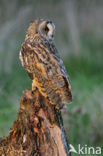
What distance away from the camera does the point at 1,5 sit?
10.6 metres

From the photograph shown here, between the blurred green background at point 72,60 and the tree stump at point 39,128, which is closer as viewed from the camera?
the tree stump at point 39,128

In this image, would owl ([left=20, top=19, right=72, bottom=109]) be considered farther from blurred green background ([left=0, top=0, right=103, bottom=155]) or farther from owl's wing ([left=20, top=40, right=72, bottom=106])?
blurred green background ([left=0, top=0, right=103, bottom=155])

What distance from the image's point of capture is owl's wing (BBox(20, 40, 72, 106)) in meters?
3.70

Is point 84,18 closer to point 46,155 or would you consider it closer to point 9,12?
point 9,12

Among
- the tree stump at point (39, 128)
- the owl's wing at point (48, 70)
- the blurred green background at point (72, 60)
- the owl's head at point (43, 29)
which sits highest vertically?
the blurred green background at point (72, 60)

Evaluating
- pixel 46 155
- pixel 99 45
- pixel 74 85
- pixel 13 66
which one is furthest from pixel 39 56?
pixel 99 45

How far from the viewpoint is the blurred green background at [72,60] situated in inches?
240

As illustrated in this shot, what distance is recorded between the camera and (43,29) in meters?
3.95

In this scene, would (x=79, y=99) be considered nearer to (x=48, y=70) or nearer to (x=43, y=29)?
(x=43, y=29)

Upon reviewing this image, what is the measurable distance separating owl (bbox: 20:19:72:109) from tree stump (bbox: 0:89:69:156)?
0.28 ft


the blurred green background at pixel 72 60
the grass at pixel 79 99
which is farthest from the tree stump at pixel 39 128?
the blurred green background at pixel 72 60

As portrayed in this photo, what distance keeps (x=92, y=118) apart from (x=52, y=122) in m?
2.54

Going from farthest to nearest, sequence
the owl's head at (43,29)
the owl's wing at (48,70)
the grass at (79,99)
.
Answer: the grass at (79,99) → the owl's head at (43,29) → the owl's wing at (48,70)

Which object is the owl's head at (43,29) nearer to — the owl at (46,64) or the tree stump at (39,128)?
the owl at (46,64)
